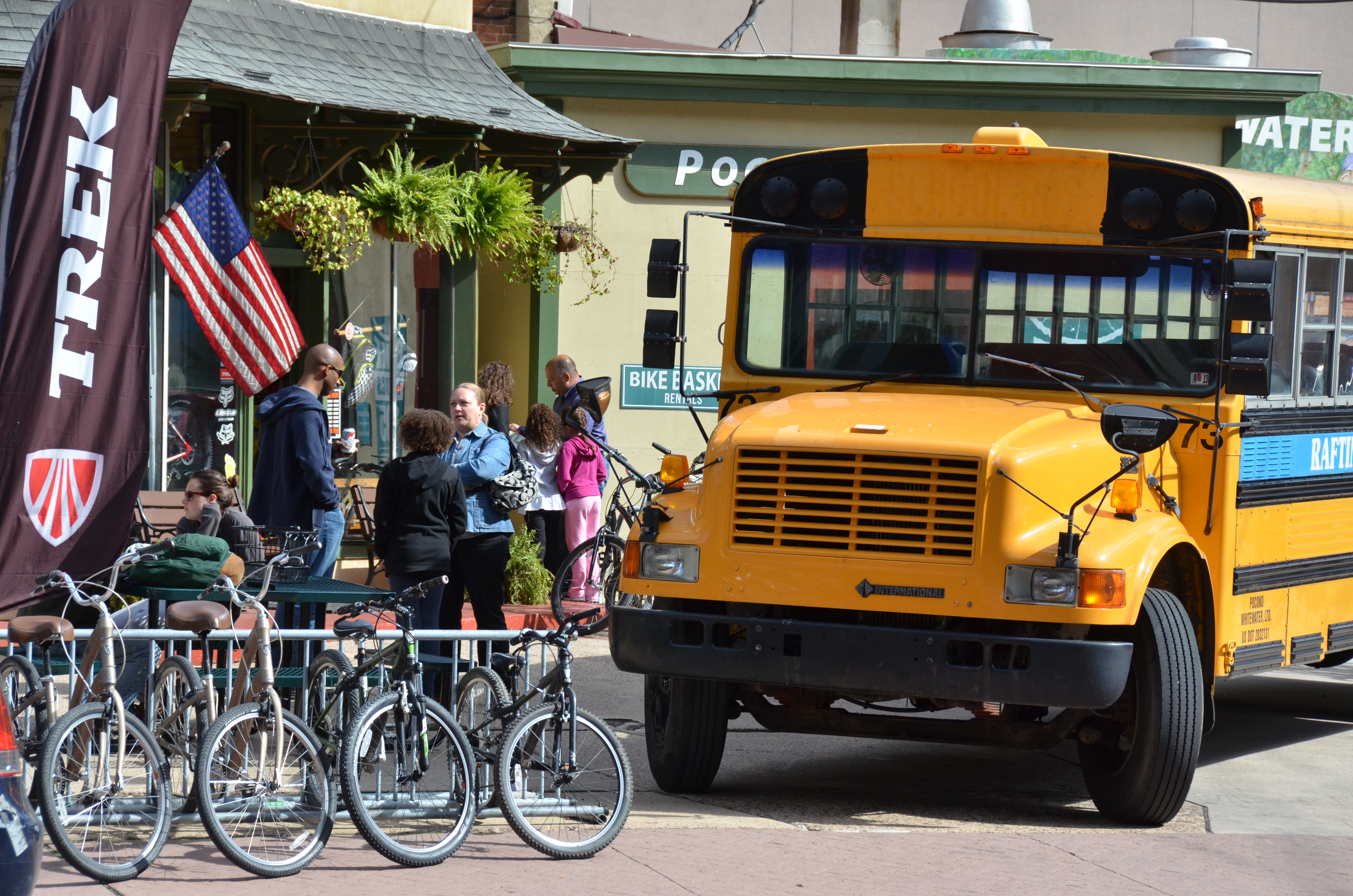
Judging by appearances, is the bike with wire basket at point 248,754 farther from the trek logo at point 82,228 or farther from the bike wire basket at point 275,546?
the trek logo at point 82,228

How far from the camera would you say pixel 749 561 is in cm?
734

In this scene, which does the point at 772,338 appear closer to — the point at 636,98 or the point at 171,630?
the point at 171,630

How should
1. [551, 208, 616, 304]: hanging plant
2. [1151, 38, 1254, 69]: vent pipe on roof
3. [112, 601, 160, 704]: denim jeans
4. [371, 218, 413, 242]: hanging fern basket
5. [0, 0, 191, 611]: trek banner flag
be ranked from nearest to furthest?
[112, 601, 160, 704]: denim jeans
[0, 0, 191, 611]: trek banner flag
[371, 218, 413, 242]: hanging fern basket
[551, 208, 616, 304]: hanging plant
[1151, 38, 1254, 69]: vent pipe on roof

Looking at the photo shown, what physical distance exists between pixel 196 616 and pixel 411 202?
618 centimetres

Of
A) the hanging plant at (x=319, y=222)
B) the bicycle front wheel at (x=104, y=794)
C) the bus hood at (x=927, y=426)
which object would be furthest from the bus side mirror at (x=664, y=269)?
the hanging plant at (x=319, y=222)

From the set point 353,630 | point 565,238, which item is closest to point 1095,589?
point 353,630

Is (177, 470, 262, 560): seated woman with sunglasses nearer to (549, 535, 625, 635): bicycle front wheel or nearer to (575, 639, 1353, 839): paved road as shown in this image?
(575, 639, 1353, 839): paved road

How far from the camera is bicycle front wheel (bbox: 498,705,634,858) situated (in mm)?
A: 6977

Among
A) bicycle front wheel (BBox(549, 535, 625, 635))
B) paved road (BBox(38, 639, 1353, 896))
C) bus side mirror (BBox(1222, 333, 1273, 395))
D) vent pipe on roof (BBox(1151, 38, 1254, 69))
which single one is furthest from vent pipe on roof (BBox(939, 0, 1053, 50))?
bus side mirror (BBox(1222, 333, 1273, 395))

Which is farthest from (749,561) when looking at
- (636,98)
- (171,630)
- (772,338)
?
(636,98)

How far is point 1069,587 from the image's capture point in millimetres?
6965

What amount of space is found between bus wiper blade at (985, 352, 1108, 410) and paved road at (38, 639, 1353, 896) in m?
1.84

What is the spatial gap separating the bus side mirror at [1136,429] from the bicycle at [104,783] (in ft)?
12.6

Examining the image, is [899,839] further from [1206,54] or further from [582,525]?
[1206,54]
